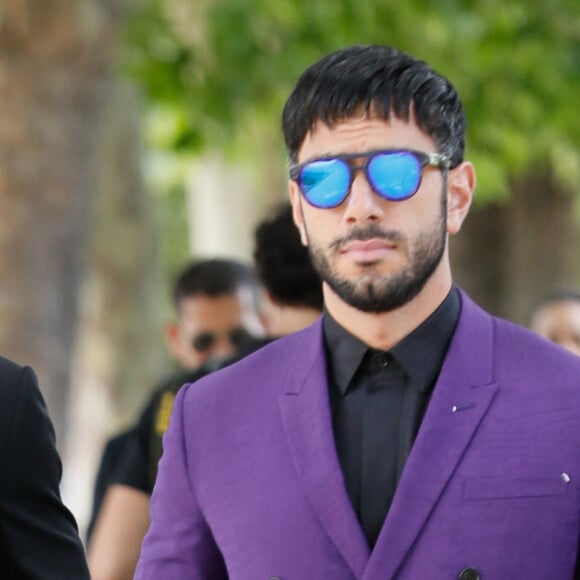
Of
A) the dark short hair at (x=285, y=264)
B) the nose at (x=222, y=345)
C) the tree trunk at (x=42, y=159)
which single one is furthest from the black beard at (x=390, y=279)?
the tree trunk at (x=42, y=159)

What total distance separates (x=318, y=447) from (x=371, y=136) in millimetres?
609

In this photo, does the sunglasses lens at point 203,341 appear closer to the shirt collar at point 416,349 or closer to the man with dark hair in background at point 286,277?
the man with dark hair in background at point 286,277

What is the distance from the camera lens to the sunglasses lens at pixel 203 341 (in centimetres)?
707

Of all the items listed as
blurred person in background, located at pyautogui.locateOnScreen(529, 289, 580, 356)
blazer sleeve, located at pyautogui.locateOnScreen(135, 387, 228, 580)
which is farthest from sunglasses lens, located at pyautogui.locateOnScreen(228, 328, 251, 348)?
blazer sleeve, located at pyautogui.locateOnScreen(135, 387, 228, 580)

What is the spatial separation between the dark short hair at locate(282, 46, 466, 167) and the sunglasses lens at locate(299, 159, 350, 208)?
10cm

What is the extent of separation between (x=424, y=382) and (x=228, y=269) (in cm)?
357

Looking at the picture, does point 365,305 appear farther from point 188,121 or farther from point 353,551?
point 188,121

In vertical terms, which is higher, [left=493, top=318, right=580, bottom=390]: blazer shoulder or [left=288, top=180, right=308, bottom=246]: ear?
[left=288, top=180, right=308, bottom=246]: ear

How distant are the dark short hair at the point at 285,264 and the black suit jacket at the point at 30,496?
1749 mm

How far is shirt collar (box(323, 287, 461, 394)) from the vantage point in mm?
3709

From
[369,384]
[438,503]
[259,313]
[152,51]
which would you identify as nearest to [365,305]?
[369,384]

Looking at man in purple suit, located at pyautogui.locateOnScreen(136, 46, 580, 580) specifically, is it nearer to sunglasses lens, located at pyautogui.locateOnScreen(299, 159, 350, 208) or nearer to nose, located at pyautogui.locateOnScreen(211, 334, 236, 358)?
sunglasses lens, located at pyautogui.locateOnScreen(299, 159, 350, 208)

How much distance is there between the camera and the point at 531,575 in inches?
137

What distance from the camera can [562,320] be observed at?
7656 millimetres
